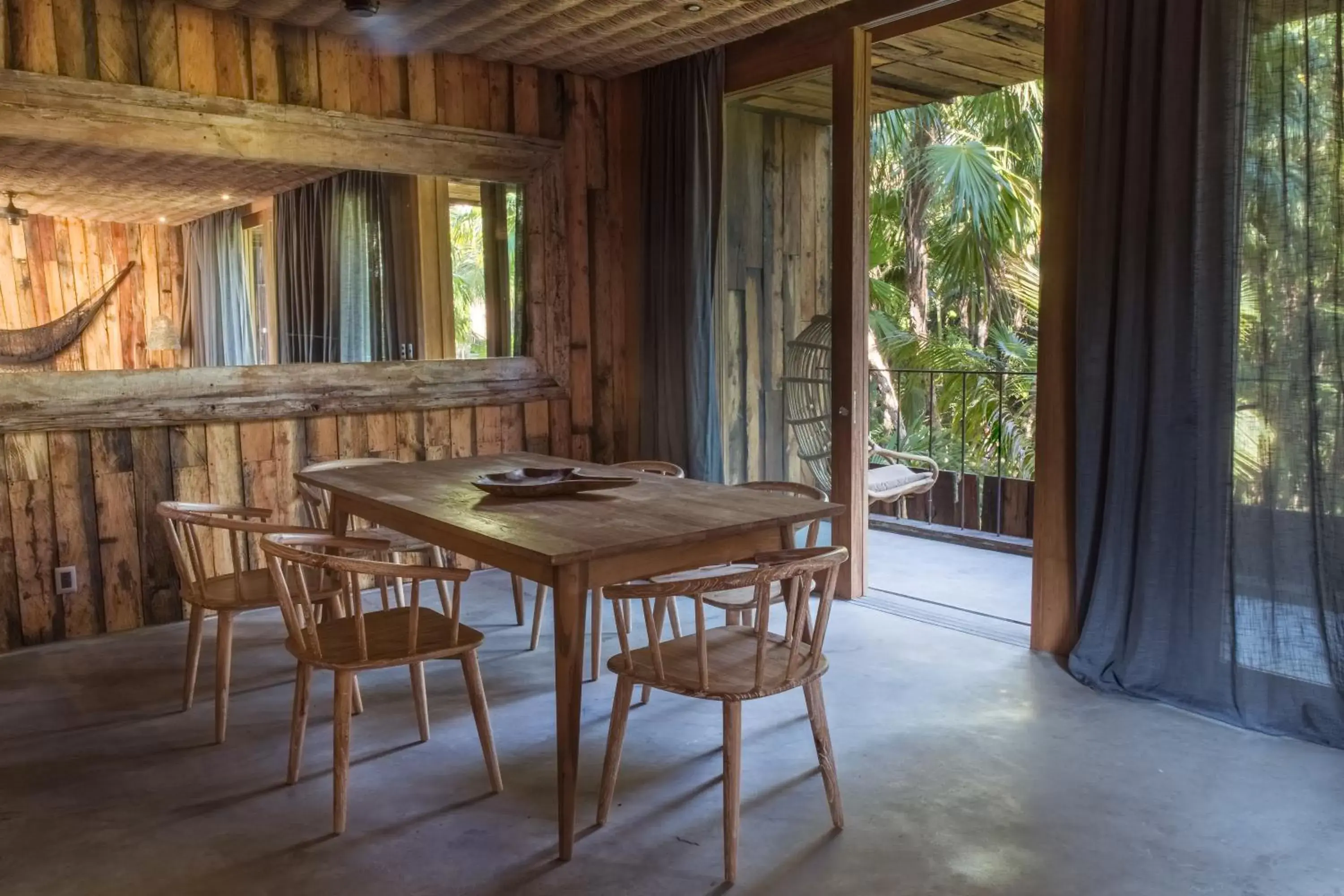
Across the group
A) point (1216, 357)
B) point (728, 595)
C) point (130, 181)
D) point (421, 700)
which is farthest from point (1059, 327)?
point (130, 181)

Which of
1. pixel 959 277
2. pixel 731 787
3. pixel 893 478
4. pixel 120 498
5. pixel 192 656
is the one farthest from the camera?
pixel 959 277

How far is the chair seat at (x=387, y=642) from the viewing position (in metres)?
2.35

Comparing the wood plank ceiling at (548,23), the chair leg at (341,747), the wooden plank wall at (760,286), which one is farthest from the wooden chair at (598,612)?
the wood plank ceiling at (548,23)

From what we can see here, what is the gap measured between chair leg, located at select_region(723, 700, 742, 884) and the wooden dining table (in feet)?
1.10

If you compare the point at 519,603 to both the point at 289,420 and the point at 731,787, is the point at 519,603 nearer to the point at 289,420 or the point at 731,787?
the point at 289,420

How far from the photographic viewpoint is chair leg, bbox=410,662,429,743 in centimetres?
275

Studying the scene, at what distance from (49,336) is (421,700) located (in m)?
2.11

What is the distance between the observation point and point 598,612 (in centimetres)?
330

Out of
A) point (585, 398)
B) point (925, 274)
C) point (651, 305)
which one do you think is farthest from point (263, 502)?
point (925, 274)

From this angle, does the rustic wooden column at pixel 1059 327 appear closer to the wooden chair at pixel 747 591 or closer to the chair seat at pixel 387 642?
the wooden chair at pixel 747 591

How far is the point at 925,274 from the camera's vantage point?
25.0ft

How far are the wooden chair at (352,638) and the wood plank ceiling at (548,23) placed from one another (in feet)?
7.67

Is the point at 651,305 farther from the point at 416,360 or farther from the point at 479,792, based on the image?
the point at 479,792

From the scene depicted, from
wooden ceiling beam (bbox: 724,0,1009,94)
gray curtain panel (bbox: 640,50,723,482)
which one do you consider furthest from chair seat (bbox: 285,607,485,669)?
wooden ceiling beam (bbox: 724,0,1009,94)
